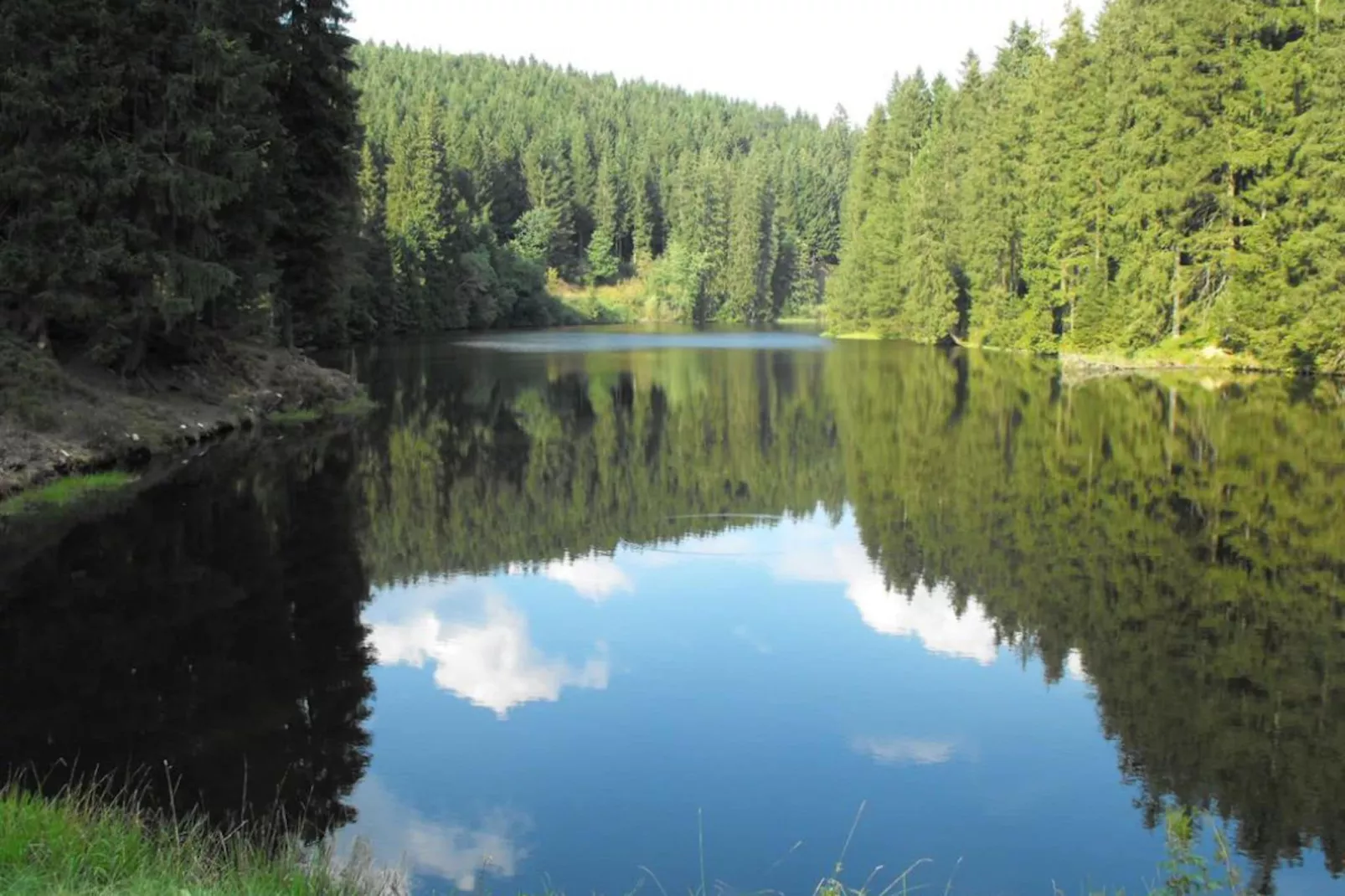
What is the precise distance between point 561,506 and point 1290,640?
11140mm

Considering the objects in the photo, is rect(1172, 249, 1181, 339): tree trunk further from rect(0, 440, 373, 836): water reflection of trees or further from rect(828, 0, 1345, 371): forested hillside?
rect(0, 440, 373, 836): water reflection of trees

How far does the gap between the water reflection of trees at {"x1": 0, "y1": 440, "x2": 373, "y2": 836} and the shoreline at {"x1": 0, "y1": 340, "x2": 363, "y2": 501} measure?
8.21 feet

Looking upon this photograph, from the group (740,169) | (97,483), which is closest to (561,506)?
(97,483)

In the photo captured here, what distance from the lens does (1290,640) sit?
12.0m

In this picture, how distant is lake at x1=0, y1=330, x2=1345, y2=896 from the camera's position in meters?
8.04

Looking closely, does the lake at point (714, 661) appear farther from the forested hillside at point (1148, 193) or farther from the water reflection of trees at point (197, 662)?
the forested hillside at point (1148, 193)

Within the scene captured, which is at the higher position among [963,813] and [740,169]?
[740,169]

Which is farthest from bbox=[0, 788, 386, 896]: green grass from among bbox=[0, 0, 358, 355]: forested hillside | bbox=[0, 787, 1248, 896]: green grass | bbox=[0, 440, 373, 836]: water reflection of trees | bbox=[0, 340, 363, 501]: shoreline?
bbox=[0, 0, 358, 355]: forested hillside

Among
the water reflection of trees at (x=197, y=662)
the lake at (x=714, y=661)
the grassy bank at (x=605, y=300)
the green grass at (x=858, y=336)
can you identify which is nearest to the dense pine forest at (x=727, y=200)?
the green grass at (x=858, y=336)

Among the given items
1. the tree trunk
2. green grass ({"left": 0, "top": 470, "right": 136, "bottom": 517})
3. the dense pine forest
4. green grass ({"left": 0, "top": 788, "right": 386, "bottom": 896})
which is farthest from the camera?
the tree trunk

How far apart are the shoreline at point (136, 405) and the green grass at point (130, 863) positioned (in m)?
12.7

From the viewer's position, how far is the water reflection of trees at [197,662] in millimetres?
8641

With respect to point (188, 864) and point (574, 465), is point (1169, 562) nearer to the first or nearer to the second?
point (574, 465)

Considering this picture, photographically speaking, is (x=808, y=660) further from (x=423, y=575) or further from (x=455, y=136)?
(x=455, y=136)
